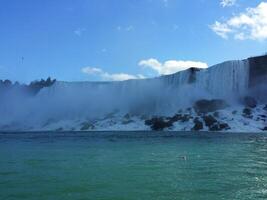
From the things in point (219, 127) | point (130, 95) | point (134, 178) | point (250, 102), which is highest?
point (130, 95)

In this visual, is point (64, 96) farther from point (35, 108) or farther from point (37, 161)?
point (37, 161)

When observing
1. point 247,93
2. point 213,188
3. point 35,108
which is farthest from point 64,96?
point 213,188

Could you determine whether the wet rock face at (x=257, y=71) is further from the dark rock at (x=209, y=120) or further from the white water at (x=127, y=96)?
the dark rock at (x=209, y=120)

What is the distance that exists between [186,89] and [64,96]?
3514cm

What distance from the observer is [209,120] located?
72438mm

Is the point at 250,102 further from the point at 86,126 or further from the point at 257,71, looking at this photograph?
the point at 86,126

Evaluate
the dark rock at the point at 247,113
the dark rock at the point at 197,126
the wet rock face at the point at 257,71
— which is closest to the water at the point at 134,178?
the dark rock at the point at 197,126

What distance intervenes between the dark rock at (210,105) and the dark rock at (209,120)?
14.9 feet

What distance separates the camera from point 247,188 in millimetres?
14148

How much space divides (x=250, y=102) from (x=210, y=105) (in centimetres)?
721

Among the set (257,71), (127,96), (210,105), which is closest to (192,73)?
(210,105)

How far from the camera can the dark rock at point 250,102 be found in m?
77.0

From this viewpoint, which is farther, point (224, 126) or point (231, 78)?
point (231, 78)

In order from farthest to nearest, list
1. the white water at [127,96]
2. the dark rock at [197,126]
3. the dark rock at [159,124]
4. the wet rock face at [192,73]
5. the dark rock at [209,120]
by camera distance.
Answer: the wet rock face at [192,73]
the white water at [127,96]
the dark rock at [159,124]
the dark rock at [209,120]
the dark rock at [197,126]
